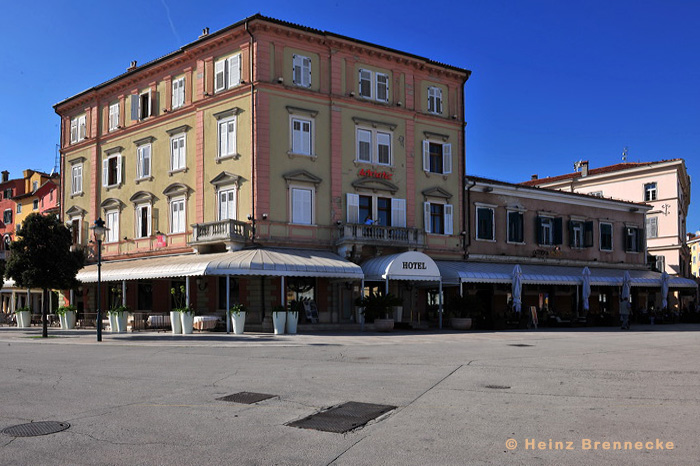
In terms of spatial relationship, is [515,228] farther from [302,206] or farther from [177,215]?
[177,215]

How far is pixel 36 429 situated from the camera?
776 cm

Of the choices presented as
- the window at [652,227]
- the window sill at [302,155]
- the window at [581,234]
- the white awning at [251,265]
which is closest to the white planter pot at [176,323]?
the white awning at [251,265]

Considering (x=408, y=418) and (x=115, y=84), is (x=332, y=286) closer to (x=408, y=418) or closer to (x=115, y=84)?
(x=115, y=84)

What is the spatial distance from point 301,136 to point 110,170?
44.0 ft

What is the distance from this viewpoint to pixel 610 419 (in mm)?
8141

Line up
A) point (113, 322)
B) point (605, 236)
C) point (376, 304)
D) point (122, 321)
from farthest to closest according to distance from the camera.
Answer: point (605, 236), point (113, 322), point (122, 321), point (376, 304)

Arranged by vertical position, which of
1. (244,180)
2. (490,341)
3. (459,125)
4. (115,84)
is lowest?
(490,341)

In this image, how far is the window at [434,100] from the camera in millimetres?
35031

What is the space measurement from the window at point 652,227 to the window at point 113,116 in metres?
41.6

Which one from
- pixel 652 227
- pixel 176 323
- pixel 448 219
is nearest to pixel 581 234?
pixel 448 219

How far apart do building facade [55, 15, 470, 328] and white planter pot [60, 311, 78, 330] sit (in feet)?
7.97

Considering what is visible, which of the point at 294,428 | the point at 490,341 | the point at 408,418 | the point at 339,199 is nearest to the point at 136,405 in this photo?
the point at 294,428

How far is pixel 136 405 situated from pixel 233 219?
19985 mm

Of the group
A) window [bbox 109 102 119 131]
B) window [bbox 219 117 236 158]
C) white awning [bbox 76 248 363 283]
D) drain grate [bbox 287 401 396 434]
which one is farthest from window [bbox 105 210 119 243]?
drain grate [bbox 287 401 396 434]
